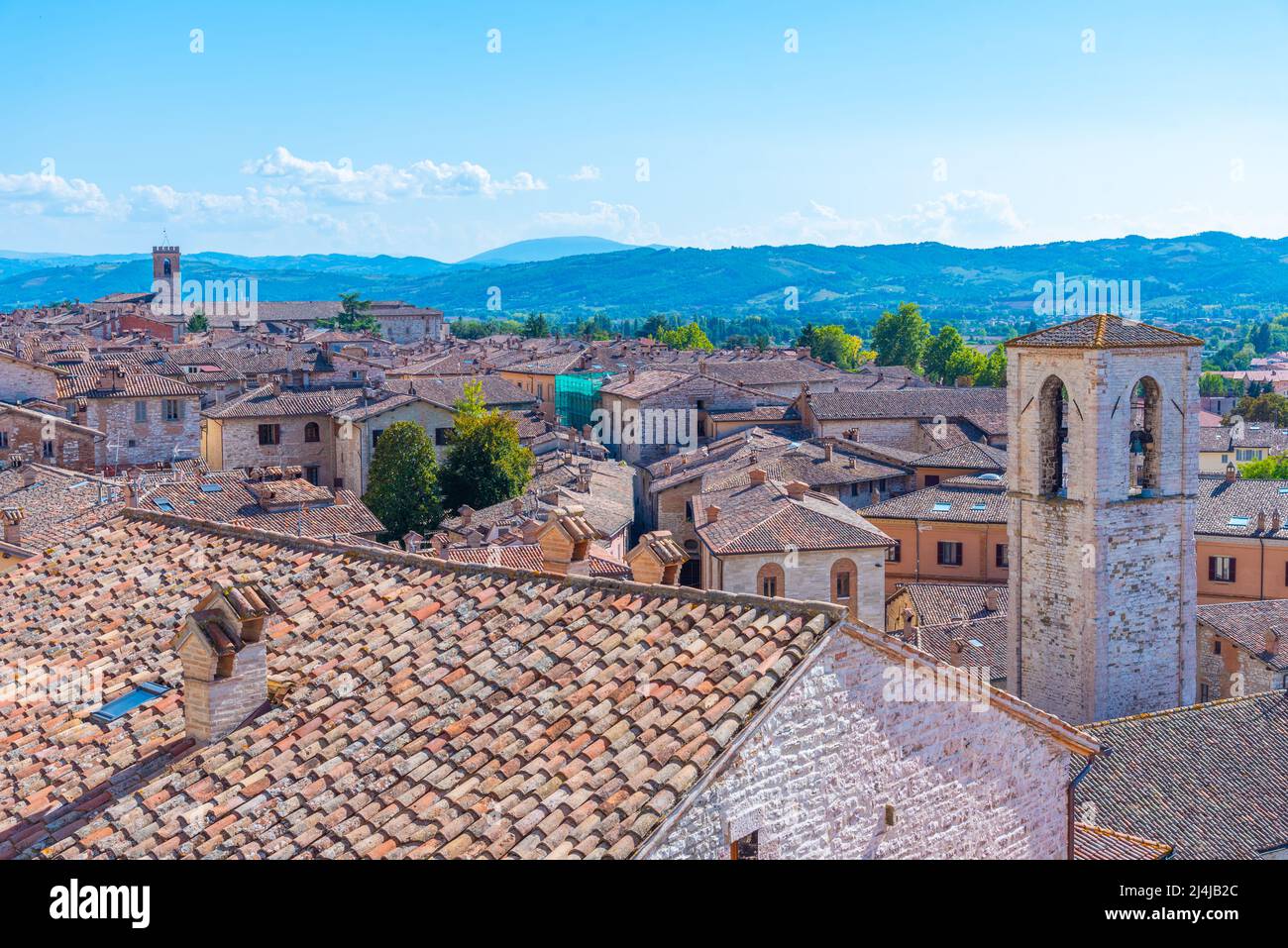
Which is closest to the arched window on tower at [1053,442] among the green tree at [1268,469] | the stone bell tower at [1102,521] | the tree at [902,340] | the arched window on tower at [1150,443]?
the stone bell tower at [1102,521]

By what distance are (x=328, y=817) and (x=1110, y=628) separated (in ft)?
86.1

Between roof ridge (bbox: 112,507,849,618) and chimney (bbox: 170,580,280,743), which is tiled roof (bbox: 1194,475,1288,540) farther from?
chimney (bbox: 170,580,280,743)

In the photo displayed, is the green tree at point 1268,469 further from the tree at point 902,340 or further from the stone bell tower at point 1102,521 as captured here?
the tree at point 902,340

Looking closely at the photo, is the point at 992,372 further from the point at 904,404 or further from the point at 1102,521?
the point at 1102,521

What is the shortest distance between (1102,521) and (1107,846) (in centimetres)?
1911

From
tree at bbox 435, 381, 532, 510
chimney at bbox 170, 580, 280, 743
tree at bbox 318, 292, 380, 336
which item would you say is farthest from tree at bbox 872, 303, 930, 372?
chimney at bbox 170, 580, 280, 743

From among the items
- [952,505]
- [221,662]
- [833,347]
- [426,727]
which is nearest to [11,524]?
[221,662]

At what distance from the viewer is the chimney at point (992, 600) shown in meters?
41.1

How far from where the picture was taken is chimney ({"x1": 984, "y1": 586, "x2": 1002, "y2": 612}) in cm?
4106

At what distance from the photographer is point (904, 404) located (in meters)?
69.2

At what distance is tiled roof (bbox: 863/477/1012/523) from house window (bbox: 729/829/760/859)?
132 ft

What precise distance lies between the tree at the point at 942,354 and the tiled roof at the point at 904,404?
181ft

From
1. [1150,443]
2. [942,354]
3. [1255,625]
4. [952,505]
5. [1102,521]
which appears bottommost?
[1255,625]

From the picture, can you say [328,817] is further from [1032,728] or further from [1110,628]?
[1110,628]
